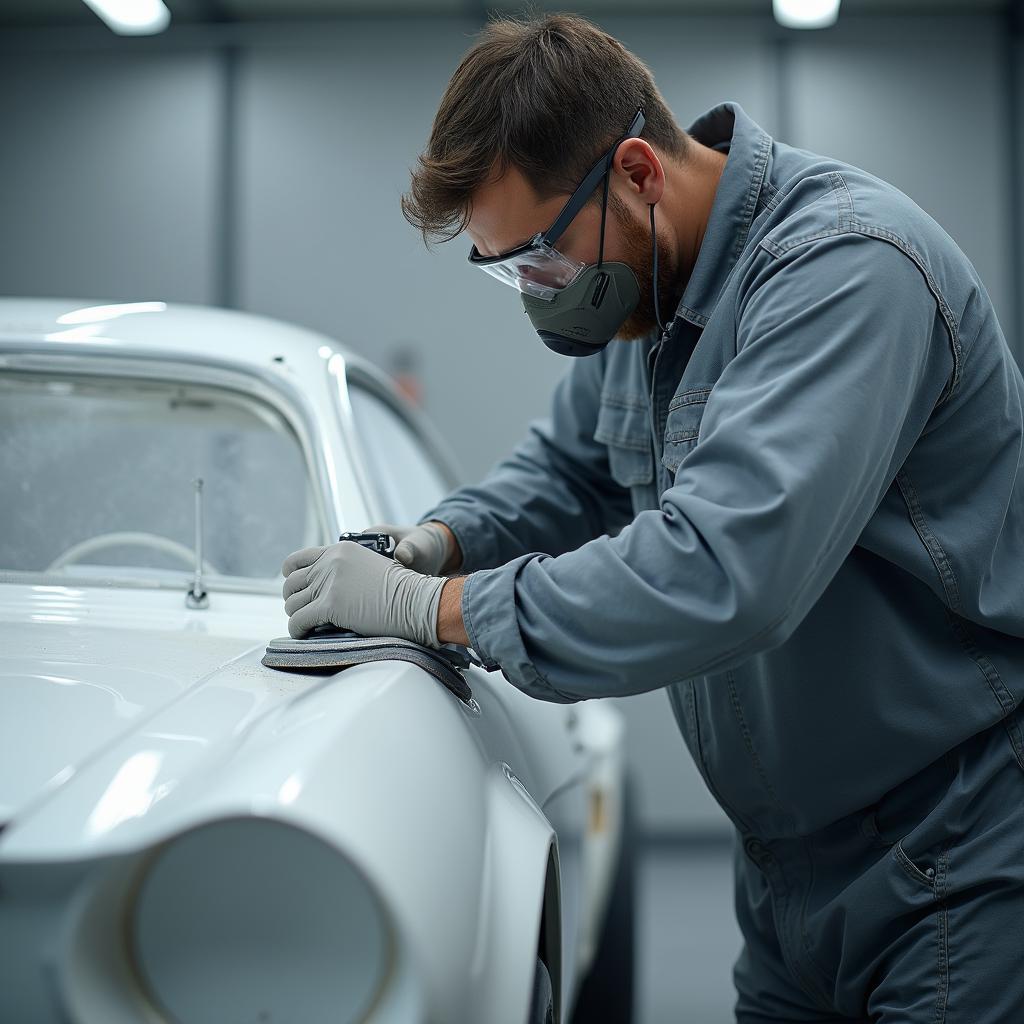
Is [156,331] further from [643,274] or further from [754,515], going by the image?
[754,515]

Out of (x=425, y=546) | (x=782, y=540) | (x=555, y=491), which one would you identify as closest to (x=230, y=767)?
(x=782, y=540)

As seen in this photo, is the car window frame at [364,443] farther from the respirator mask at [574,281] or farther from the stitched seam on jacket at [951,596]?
the stitched seam on jacket at [951,596]

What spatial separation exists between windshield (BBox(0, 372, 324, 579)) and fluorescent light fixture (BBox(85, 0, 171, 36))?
4007mm

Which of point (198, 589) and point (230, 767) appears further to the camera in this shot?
point (198, 589)

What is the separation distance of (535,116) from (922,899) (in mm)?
1144

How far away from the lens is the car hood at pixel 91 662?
40.4 inches

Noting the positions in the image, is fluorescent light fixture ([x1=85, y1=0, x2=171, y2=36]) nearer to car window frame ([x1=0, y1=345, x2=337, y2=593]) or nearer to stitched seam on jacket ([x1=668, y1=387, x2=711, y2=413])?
car window frame ([x1=0, y1=345, x2=337, y2=593])

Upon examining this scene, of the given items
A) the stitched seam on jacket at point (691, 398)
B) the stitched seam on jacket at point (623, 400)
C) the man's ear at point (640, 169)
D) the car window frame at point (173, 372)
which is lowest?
the stitched seam on jacket at point (691, 398)

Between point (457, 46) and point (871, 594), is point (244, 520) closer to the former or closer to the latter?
point (871, 594)

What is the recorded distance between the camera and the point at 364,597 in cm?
136

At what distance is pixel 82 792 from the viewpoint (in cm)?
93

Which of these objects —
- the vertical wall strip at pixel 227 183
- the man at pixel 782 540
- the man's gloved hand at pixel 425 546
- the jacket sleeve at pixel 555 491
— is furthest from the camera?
the vertical wall strip at pixel 227 183

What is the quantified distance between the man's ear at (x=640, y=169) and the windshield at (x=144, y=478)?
831 mm

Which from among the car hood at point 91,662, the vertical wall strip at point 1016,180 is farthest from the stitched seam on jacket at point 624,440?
the vertical wall strip at point 1016,180
